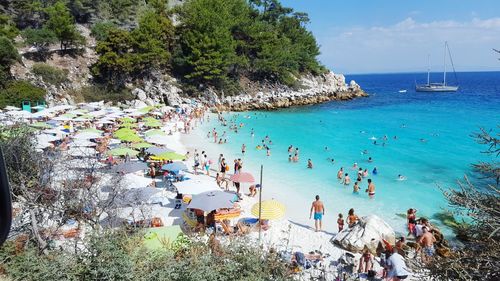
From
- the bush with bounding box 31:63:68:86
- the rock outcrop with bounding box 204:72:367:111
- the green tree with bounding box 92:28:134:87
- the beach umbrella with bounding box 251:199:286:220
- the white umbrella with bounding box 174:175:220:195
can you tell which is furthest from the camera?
the rock outcrop with bounding box 204:72:367:111

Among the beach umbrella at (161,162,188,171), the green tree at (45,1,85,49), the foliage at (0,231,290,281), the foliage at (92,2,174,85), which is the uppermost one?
the green tree at (45,1,85,49)

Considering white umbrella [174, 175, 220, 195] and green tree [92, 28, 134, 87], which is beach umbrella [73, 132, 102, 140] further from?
green tree [92, 28, 134, 87]

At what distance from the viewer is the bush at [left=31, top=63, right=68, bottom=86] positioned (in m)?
39.1

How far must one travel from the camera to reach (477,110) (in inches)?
2224

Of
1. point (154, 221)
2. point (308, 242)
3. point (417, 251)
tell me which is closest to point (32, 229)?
point (154, 221)

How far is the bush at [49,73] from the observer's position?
39.1 m

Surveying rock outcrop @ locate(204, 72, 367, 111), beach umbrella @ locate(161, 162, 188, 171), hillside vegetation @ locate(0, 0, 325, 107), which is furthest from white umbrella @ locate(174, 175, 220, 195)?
rock outcrop @ locate(204, 72, 367, 111)

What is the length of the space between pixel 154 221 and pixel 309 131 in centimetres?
2601

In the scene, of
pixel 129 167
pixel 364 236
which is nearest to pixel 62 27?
pixel 129 167

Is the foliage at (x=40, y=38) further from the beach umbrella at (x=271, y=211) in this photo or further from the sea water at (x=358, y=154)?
the beach umbrella at (x=271, y=211)

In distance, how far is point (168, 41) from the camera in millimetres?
51094

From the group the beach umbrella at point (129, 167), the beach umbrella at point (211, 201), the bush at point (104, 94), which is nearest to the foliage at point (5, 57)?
the bush at point (104, 94)

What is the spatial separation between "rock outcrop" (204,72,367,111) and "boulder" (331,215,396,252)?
120 feet

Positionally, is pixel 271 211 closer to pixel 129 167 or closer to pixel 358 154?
pixel 129 167
